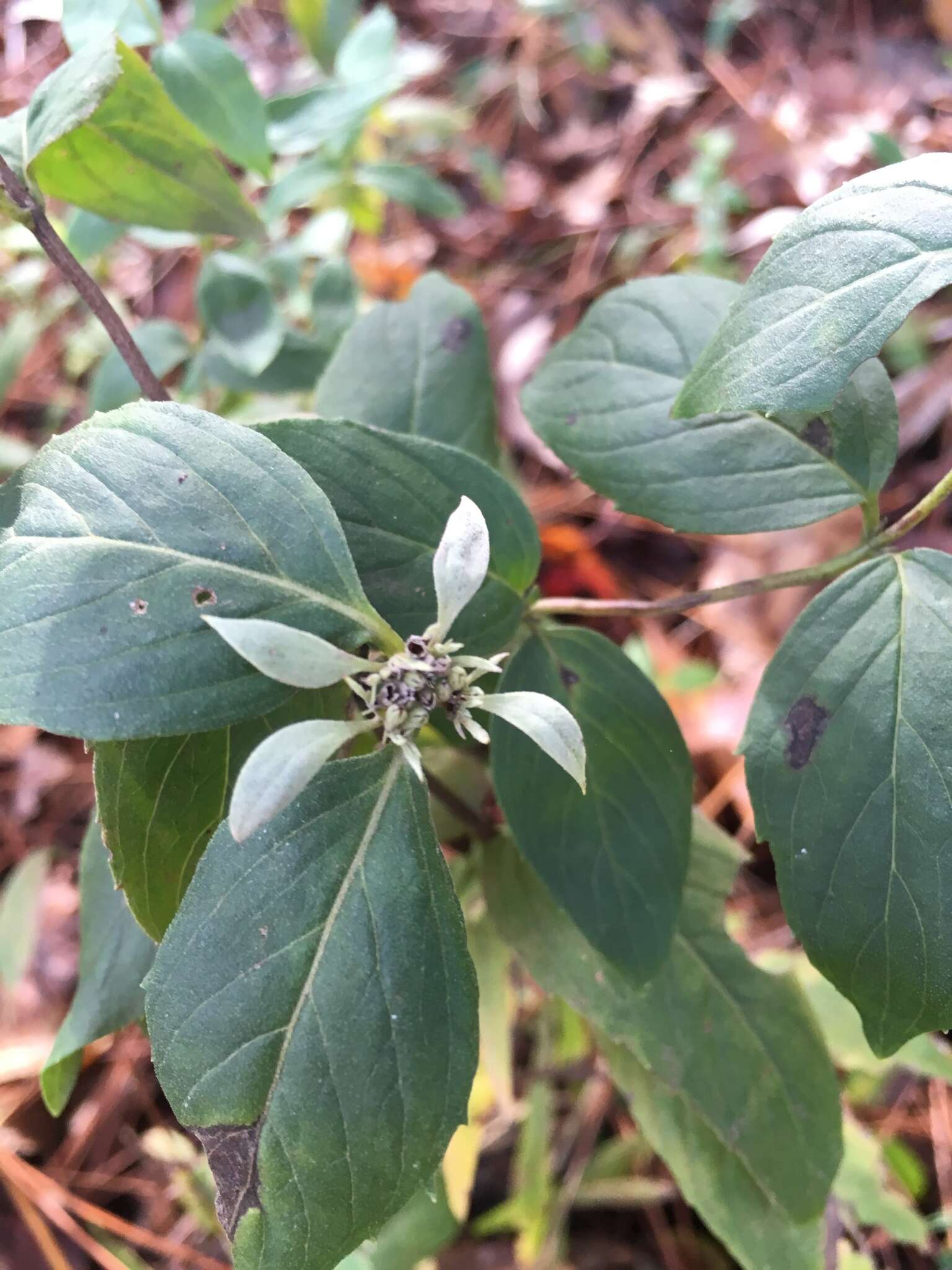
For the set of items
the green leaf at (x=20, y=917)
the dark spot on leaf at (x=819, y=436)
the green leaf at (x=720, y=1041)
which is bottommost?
the green leaf at (x=20, y=917)

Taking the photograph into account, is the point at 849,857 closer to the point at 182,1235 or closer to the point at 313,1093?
the point at 313,1093

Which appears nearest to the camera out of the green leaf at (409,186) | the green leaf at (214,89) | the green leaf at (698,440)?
the green leaf at (698,440)

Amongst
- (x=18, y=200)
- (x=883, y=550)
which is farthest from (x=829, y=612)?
(x=18, y=200)

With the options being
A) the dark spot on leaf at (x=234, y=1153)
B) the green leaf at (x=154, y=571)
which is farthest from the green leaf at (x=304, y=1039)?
the green leaf at (x=154, y=571)

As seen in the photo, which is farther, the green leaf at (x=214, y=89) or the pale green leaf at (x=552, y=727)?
the green leaf at (x=214, y=89)

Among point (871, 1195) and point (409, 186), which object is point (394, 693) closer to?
point (871, 1195)

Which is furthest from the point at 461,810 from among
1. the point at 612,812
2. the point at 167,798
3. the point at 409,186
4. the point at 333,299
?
the point at 409,186

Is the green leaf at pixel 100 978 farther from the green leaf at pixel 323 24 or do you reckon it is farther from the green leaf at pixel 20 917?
the green leaf at pixel 323 24
